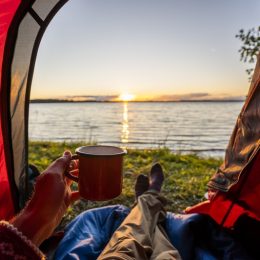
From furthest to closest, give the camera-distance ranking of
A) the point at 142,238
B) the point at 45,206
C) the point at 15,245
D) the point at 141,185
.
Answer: the point at 141,185 → the point at 142,238 → the point at 45,206 → the point at 15,245

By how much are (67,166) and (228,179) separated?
3.62 feet

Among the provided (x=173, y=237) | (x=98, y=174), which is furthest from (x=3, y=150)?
(x=173, y=237)

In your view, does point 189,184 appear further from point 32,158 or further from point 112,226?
point 32,158

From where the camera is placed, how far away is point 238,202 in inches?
76.1

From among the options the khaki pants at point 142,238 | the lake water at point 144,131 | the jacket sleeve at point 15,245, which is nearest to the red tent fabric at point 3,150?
the khaki pants at point 142,238

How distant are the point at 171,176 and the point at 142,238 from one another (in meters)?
2.53

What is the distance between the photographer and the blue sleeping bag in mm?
1750

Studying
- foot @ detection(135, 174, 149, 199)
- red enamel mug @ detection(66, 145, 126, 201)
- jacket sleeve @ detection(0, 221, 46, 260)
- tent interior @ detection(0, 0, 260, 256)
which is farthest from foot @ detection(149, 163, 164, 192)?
jacket sleeve @ detection(0, 221, 46, 260)

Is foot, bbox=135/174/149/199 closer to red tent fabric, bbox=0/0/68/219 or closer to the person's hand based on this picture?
red tent fabric, bbox=0/0/68/219

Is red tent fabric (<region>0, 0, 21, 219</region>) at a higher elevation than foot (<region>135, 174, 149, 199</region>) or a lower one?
higher

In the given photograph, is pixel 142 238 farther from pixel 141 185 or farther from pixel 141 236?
pixel 141 185

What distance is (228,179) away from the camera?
1.87m

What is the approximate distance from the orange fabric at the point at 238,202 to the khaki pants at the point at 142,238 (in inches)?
12.5

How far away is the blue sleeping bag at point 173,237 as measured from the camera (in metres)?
1.75
